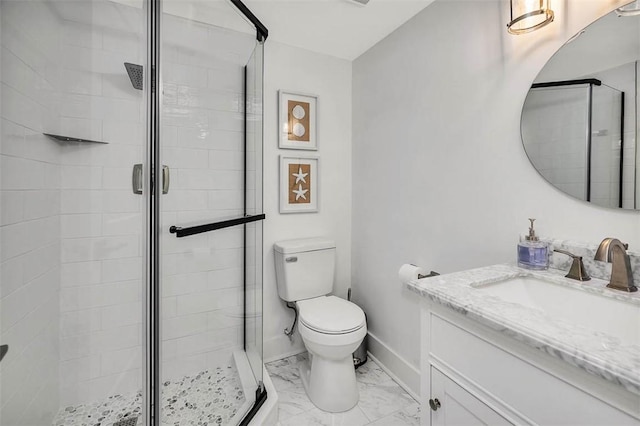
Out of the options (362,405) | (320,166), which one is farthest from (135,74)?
(362,405)

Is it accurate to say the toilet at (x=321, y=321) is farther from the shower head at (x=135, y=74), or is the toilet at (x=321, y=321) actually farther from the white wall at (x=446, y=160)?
the shower head at (x=135, y=74)

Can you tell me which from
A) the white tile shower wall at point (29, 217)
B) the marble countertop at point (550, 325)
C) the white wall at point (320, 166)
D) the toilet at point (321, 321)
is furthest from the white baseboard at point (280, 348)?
the marble countertop at point (550, 325)

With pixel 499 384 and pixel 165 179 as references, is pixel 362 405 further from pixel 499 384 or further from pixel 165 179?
pixel 165 179

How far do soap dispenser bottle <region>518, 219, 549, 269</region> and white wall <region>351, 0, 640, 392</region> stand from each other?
8 centimetres

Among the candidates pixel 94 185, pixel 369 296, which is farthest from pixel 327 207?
pixel 94 185

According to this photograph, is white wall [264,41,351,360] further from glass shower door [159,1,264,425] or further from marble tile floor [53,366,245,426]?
marble tile floor [53,366,245,426]

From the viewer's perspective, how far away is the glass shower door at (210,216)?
114 cm

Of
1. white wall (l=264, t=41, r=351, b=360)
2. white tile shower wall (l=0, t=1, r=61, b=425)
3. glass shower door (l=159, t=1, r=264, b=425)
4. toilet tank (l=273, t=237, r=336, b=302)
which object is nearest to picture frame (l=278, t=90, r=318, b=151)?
white wall (l=264, t=41, r=351, b=360)

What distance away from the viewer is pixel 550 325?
63 cm

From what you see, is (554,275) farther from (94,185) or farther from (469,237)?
(94,185)

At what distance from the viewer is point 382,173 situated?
1.99 meters

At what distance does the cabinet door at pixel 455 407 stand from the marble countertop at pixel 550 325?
23 cm

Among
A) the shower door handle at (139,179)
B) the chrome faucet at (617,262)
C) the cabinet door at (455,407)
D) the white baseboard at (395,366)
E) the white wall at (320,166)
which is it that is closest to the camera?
the cabinet door at (455,407)

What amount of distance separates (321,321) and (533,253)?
3.36 feet
